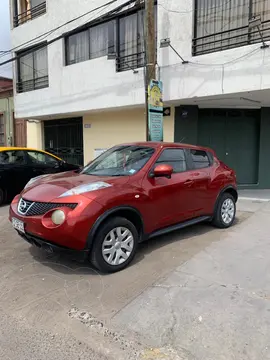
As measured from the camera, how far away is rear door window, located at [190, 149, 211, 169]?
527cm

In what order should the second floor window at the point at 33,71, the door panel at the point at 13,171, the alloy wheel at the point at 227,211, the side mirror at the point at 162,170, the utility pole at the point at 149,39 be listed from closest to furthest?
the side mirror at the point at 162,170 → the alloy wheel at the point at 227,211 → the utility pole at the point at 149,39 → the door panel at the point at 13,171 → the second floor window at the point at 33,71

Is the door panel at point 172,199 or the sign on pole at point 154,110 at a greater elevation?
the sign on pole at point 154,110

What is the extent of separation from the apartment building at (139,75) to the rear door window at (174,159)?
348 cm

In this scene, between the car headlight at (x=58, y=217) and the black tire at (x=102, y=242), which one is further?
the black tire at (x=102, y=242)

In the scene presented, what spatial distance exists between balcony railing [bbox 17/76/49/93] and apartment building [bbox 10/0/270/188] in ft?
0.19

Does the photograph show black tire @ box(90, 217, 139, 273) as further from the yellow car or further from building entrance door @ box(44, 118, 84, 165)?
building entrance door @ box(44, 118, 84, 165)

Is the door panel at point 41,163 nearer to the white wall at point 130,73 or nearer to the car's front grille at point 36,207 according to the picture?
the white wall at point 130,73


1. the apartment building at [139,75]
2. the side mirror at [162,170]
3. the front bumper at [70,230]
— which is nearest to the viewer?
the front bumper at [70,230]

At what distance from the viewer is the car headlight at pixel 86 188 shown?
371 cm

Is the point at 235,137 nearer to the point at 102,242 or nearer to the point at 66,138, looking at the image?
the point at 66,138

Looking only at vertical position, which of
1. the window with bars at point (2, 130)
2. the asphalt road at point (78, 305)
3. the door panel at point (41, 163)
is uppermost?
the window with bars at point (2, 130)

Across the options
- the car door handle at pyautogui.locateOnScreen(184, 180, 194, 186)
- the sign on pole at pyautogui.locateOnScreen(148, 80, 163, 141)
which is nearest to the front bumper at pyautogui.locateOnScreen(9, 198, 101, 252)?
the car door handle at pyautogui.locateOnScreen(184, 180, 194, 186)

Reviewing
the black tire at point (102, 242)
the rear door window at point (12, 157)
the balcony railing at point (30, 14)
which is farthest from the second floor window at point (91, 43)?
the black tire at point (102, 242)

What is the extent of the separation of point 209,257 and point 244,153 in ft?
23.6
